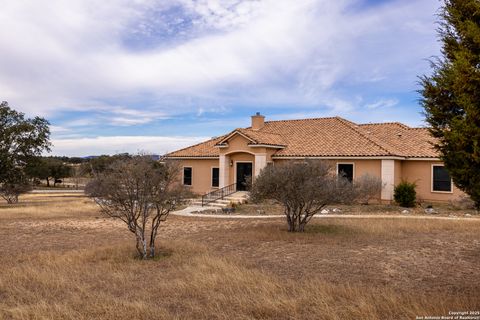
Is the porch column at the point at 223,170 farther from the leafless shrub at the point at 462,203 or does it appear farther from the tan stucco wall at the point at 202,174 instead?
the leafless shrub at the point at 462,203

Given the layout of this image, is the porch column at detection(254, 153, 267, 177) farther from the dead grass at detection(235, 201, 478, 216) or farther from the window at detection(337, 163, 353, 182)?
the window at detection(337, 163, 353, 182)

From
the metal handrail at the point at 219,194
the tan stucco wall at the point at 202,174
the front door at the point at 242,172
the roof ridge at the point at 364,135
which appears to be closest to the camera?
the roof ridge at the point at 364,135

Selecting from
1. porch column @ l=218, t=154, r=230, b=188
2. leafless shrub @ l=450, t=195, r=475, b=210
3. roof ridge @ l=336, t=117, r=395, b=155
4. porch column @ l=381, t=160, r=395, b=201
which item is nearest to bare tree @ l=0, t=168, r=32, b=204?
porch column @ l=218, t=154, r=230, b=188

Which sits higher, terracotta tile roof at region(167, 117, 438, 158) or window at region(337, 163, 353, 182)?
terracotta tile roof at region(167, 117, 438, 158)

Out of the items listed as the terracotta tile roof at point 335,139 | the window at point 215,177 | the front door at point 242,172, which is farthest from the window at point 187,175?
the front door at point 242,172

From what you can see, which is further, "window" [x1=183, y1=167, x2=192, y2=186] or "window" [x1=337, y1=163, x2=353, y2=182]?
"window" [x1=183, y1=167, x2=192, y2=186]

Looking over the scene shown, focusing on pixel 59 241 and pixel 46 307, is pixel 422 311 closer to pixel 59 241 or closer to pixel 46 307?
pixel 46 307

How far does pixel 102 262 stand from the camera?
10.1 meters

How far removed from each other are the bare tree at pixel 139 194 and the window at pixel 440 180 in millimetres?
17945

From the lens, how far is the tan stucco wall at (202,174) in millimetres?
30797

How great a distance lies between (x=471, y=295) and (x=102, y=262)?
801 centimetres

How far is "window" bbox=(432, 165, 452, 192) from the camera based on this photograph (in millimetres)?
24031

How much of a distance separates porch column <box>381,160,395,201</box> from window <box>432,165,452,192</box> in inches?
103

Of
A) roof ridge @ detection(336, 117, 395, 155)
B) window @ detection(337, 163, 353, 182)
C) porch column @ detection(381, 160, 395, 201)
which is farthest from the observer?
window @ detection(337, 163, 353, 182)
